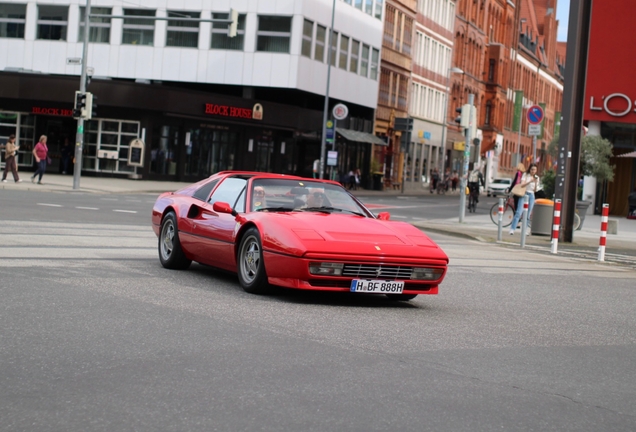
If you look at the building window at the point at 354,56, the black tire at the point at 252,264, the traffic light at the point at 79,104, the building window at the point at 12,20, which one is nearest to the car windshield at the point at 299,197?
the black tire at the point at 252,264

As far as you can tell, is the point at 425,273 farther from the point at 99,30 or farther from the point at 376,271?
the point at 99,30

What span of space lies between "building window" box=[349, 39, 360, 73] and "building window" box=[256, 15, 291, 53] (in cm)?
976

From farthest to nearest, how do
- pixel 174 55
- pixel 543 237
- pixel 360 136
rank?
pixel 360 136 → pixel 174 55 → pixel 543 237

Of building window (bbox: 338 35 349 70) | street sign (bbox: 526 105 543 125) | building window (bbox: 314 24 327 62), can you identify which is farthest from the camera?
building window (bbox: 338 35 349 70)

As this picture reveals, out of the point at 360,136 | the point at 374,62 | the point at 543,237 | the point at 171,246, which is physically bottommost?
the point at 543,237

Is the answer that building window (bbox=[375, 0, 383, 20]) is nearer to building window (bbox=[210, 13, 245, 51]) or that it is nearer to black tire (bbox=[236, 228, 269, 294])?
building window (bbox=[210, 13, 245, 51])

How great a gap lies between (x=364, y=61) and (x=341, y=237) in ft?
201

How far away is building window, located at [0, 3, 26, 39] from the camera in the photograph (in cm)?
5922

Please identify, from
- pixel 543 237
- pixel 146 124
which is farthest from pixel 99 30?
pixel 543 237

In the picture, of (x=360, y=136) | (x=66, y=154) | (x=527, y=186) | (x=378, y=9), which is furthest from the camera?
(x=378, y=9)

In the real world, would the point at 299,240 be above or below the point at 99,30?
below

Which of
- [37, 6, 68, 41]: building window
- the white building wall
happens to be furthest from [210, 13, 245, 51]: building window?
[37, 6, 68, 41]: building window

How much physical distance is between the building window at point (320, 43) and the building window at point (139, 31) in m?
8.91

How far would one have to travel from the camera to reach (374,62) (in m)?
72.7
